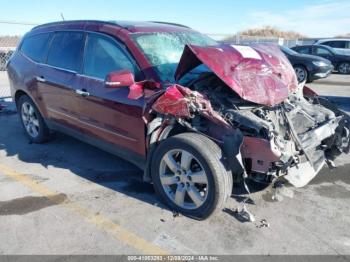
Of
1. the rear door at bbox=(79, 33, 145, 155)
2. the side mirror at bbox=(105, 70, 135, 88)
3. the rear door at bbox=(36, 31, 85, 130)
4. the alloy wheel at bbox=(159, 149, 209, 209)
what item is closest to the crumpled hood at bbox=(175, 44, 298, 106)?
the side mirror at bbox=(105, 70, 135, 88)

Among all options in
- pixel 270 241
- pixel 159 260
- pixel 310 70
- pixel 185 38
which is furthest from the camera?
pixel 310 70

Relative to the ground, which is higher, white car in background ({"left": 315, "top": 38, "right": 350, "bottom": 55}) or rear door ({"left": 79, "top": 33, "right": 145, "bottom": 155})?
rear door ({"left": 79, "top": 33, "right": 145, "bottom": 155})

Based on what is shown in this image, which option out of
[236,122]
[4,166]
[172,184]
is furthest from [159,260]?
[4,166]

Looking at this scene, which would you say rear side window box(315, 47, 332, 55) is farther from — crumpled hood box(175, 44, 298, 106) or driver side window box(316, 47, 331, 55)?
crumpled hood box(175, 44, 298, 106)

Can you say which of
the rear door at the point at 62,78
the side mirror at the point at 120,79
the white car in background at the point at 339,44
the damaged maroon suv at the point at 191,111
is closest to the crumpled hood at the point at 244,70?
the damaged maroon suv at the point at 191,111

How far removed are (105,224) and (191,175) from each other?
3.12 ft

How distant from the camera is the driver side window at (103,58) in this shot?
4.18 metres

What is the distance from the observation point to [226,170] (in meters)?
3.45

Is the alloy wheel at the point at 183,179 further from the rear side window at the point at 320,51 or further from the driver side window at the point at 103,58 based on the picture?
the rear side window at the point at 320,51

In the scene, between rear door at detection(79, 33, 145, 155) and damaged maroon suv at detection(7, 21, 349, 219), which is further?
rear door at detection(79, 33, 145, 155)

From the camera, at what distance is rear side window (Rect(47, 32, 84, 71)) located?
478cm

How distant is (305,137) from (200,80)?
121cm

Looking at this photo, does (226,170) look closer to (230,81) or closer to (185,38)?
(230,81)

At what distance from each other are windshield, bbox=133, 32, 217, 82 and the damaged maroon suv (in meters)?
0.02
